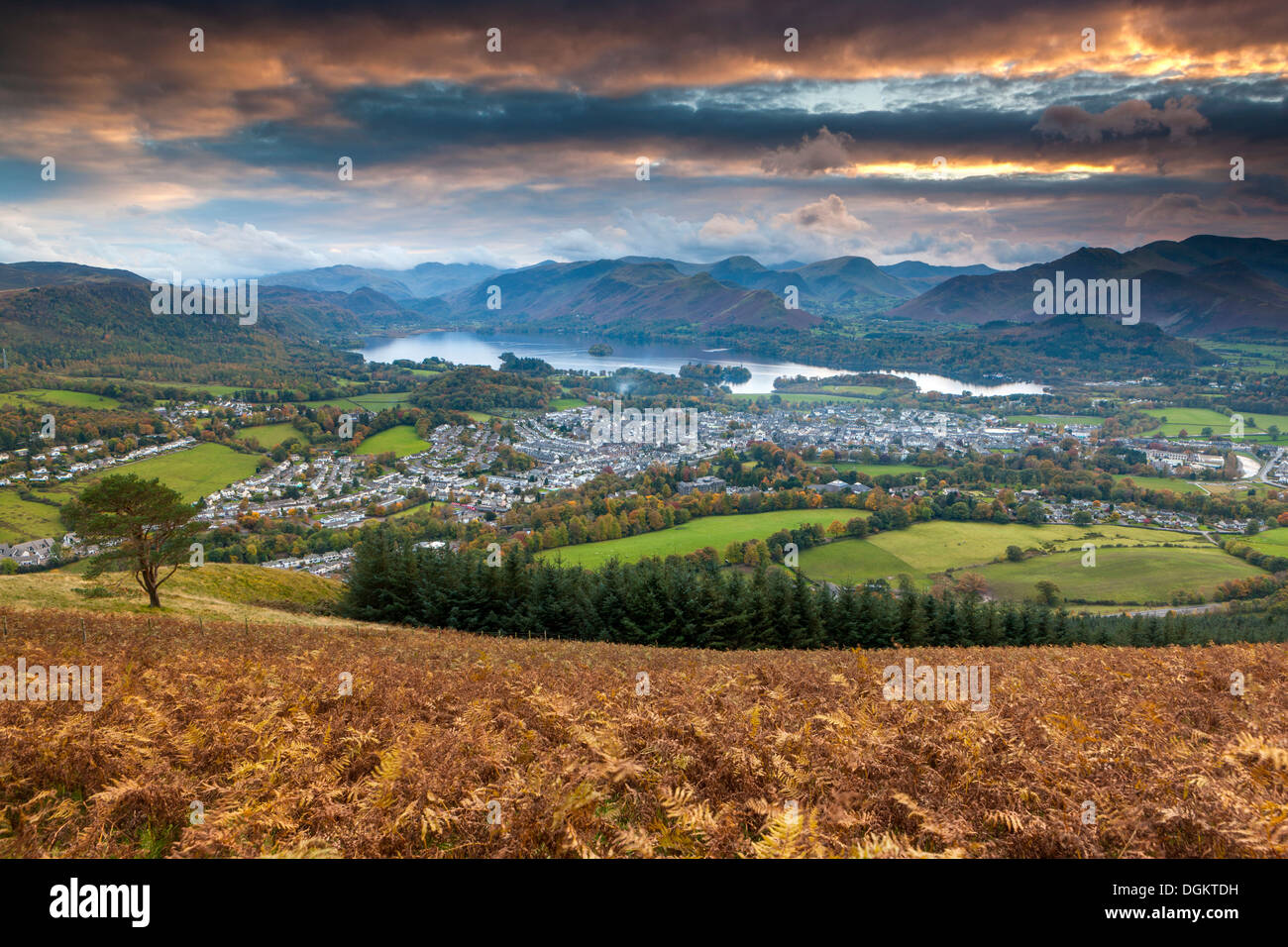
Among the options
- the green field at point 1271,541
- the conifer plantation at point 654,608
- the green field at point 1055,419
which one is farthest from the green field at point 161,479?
the green field at point 1055,419

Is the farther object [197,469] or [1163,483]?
[1163,483]

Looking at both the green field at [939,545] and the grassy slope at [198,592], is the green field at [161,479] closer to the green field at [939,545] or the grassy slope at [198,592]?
the grassy slope at [198,592]

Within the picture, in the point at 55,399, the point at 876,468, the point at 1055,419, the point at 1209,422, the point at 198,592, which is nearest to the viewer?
the point at 198,592

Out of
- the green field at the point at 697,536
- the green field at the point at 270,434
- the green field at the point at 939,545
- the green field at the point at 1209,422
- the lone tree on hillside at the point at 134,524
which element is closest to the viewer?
the lone tree on hillside at the point at 134,524

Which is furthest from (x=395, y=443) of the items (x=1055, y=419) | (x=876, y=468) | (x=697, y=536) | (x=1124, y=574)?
(x=1055, y=419)

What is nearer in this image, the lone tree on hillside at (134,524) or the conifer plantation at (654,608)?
the lone tree on hillside at (134,524)

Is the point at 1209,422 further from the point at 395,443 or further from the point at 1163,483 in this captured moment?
the point at 395,443
